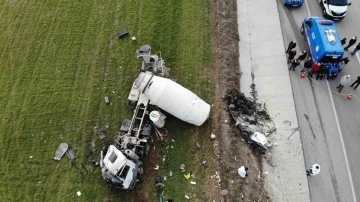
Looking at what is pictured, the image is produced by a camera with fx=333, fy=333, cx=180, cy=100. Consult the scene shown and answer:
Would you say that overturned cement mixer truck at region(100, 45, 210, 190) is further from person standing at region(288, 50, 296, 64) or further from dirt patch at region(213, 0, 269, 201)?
person standing at region(288, 50, 296, 64)

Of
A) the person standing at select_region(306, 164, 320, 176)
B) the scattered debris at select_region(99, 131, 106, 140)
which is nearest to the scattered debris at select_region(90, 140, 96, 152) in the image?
the scattered debris at select_region(99, 131, 106, 140)

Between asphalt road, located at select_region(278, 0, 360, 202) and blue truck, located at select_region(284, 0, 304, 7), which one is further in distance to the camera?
blue truck, located at select_region(284, 0, 304, 7)

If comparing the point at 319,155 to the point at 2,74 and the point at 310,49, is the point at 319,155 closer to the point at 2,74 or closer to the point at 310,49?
the point at 310,49

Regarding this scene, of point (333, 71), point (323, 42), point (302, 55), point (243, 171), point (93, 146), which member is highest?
point (323, 42)

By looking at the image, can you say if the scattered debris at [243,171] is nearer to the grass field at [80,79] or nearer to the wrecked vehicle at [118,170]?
the grass field at [80,79]

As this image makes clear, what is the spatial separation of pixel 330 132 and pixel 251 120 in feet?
12.4

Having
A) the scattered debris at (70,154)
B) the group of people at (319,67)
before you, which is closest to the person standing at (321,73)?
the group of people at (319,67)

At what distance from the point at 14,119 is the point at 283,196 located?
12621mm

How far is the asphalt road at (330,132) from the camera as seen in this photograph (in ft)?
47.0

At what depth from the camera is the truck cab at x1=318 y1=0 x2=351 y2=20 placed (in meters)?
19.4

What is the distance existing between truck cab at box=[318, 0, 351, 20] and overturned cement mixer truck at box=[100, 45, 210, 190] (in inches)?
409

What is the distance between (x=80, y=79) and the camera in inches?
661

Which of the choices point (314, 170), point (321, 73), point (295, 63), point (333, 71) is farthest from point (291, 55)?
point (314, 170)

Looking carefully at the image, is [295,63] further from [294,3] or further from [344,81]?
[294,3]
